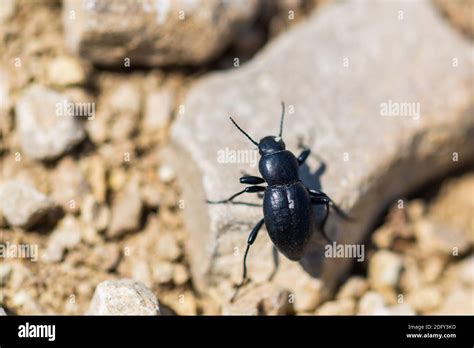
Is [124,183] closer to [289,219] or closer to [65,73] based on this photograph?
[65,73]

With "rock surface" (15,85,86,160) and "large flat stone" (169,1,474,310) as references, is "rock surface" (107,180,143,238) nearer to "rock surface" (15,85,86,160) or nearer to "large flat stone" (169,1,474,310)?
"large flat stone" (169,1,474,310)

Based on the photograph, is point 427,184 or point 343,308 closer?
point 343,308

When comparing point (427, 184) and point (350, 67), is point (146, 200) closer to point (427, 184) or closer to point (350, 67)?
point (350, 67)

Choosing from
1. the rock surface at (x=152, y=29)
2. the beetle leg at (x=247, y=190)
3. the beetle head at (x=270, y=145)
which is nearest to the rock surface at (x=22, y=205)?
the beetle leg at (x=247, y=190)

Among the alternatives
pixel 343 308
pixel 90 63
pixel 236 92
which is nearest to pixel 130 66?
pixel 90 63

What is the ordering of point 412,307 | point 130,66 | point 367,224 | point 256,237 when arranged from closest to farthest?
point 256,237
point 412,307
point 367,224
point 130,66
